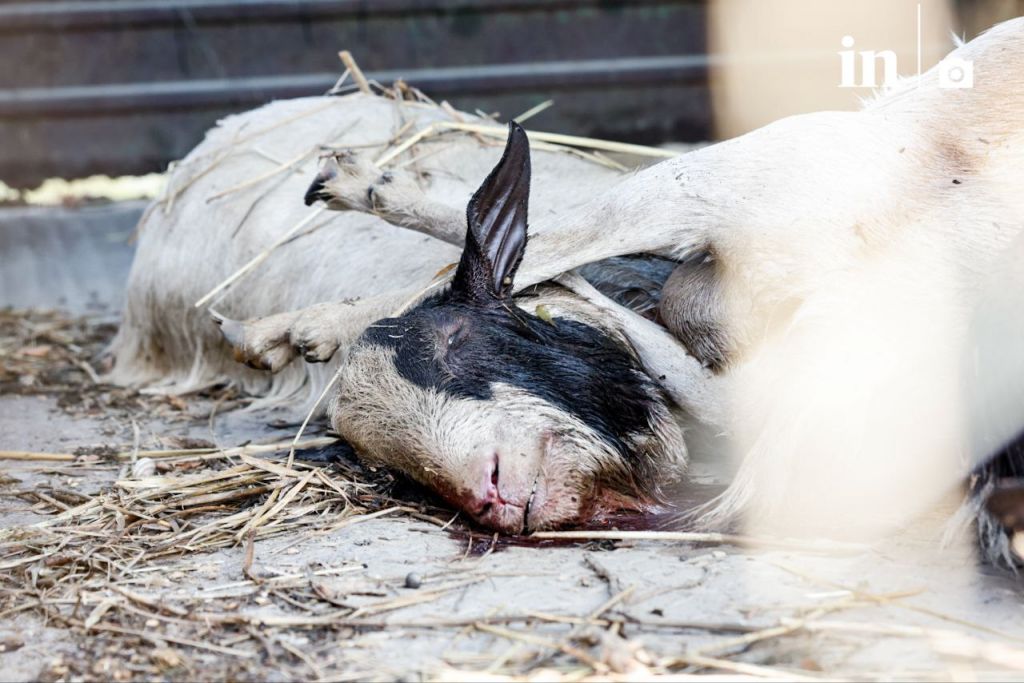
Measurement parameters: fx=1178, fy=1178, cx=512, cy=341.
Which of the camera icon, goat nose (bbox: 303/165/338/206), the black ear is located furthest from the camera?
goat nose (bbox: 303/165/338/206)

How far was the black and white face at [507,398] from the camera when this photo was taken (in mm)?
3084

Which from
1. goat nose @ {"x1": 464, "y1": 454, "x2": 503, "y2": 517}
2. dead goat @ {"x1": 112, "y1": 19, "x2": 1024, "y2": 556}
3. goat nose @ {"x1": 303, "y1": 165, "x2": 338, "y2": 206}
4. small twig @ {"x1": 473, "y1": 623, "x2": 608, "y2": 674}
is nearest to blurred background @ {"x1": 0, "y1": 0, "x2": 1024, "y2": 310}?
goat nose @ {"x1": 303, "y1": 165, "x2": 338, "y2": 206}

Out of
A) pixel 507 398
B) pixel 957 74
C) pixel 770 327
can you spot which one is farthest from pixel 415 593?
pixel 957 74

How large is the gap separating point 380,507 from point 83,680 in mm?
1110

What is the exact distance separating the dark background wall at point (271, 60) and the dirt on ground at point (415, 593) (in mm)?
3900

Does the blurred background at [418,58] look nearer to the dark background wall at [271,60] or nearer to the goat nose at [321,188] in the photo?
the dark background wall at [271,60]

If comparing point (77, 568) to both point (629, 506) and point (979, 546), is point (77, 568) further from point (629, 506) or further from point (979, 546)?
point (979, 546)

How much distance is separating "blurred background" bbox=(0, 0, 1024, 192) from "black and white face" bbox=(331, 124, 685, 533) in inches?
148

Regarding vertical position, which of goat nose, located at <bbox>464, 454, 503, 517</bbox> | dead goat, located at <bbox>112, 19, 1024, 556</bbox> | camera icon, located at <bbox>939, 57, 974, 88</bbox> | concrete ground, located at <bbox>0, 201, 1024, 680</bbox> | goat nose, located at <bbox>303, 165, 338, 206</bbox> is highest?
camera icon, located at <bbox>939, 57, 974, 88</bbox>

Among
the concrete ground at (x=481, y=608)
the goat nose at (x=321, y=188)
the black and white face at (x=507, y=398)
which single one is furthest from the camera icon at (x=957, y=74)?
the goat nose at (x=321, y=188)

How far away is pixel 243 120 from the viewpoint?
555cm

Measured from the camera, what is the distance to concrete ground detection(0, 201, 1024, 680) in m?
2.33

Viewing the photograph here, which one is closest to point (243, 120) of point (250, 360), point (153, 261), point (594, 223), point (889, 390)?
point (153, 261)

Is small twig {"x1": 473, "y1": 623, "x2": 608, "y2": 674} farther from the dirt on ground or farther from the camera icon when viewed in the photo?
the camera icon
